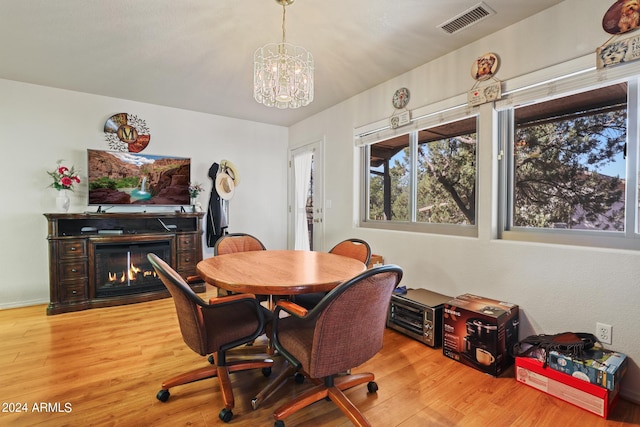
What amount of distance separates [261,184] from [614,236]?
4.17 metres

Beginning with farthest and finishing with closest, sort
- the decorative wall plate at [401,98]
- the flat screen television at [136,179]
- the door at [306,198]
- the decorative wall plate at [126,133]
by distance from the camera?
the door at [306,198], the decorative wall plate at [126,133], the flat screen television at [136,179], the decorative wall plate at [401,98]

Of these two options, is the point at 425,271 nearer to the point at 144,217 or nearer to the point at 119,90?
the point at 144,217

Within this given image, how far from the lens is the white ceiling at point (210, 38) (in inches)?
80.5

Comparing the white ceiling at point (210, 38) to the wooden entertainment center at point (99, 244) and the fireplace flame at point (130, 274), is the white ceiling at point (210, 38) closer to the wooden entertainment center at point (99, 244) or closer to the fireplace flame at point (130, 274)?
the wooden entertainment center at point (99, 244)

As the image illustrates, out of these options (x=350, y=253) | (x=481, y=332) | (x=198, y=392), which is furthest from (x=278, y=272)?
(x=481, y=332)

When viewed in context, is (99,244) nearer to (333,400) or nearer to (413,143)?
(333,400)

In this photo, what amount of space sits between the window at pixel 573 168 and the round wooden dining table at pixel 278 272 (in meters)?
1.46

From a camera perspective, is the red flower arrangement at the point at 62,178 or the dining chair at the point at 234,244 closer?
the dining chair at the point at 234,244

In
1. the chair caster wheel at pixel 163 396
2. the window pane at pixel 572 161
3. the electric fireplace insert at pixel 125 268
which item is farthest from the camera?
the electric fireplace insert at pixel 125 268

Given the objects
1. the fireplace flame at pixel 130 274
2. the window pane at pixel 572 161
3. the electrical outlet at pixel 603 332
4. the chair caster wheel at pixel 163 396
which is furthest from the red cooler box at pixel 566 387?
the fireplace flame at pixel 130 274

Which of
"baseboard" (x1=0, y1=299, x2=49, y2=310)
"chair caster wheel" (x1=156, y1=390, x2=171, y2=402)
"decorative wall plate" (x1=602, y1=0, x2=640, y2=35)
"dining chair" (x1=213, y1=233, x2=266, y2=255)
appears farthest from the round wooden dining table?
"baseboard" (x1=0, y1=299, x2=49, y2=310)

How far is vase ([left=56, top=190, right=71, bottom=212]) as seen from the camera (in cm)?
330

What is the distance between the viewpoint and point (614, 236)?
73.8 inches

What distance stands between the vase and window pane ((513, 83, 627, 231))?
450 cm
